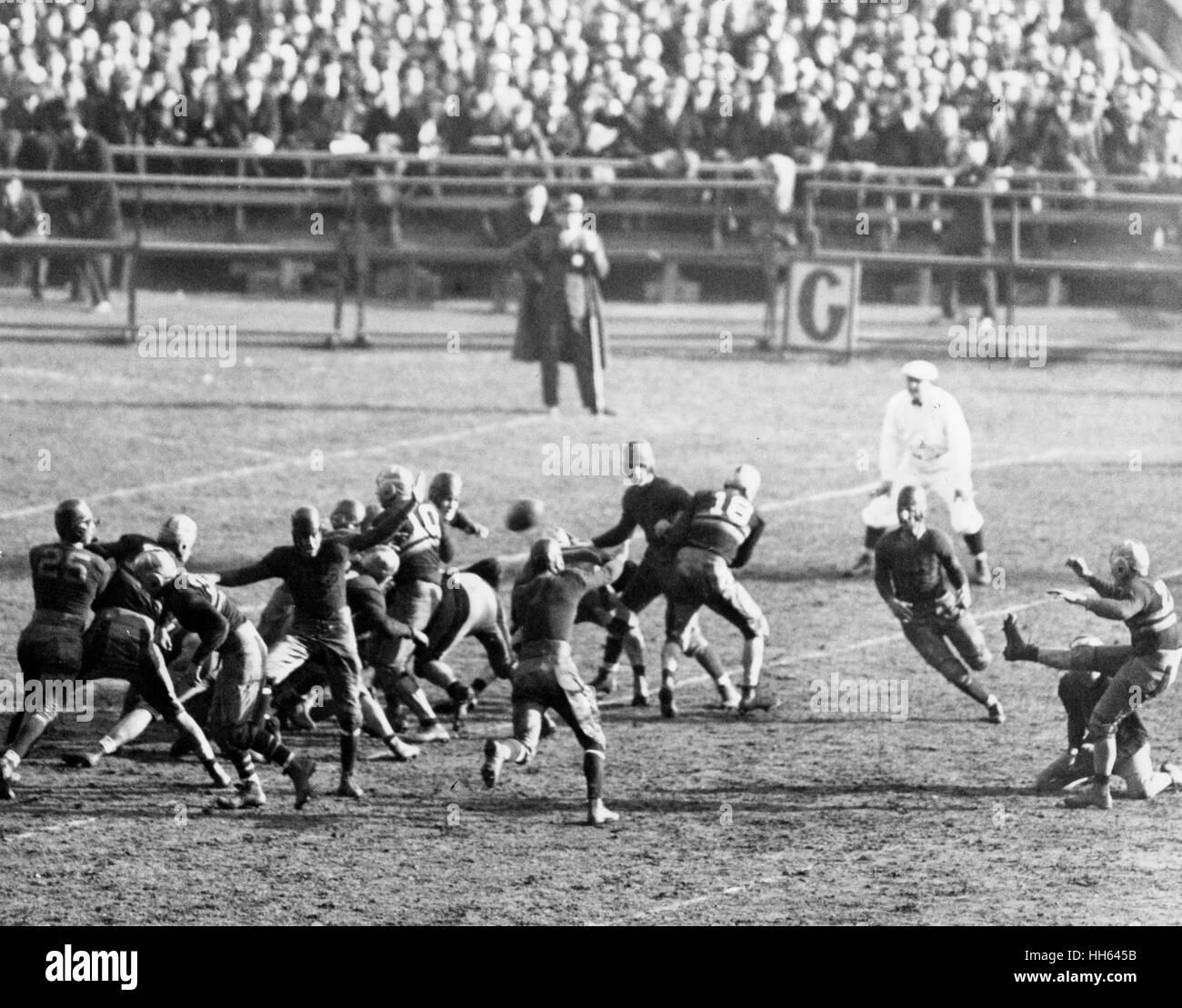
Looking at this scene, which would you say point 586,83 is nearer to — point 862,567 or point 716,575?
point 862,567

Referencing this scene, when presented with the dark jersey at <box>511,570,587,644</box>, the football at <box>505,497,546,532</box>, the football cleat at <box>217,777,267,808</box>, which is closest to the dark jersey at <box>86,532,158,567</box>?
the football cleat at <box>217,777,267,808</box>

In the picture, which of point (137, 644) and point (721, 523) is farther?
point (721, 523)

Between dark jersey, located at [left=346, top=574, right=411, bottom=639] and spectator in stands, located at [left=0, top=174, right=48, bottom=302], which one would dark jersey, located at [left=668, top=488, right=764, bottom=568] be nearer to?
dark jersey, located at [left=346, top=574, right=411, bottom=639]

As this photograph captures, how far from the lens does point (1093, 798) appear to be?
47.7ft

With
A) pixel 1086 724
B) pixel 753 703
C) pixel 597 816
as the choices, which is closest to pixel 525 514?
pixel 753 703

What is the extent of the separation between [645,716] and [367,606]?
7.83 ft

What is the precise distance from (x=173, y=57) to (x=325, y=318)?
3.85 metres

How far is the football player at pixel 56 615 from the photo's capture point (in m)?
14.4

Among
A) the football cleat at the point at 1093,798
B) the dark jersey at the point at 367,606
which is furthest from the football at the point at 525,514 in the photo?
the football cleat at the point at 1093,798

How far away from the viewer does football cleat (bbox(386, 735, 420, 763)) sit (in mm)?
15352

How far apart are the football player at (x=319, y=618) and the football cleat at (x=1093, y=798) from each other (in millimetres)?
4204

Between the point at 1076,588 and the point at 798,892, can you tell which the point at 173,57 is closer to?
the point at 1076,588

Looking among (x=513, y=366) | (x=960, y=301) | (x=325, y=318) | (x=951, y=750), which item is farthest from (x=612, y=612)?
(x=960, y=301)

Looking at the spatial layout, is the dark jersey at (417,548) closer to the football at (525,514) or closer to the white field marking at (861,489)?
the football at (525,514)
